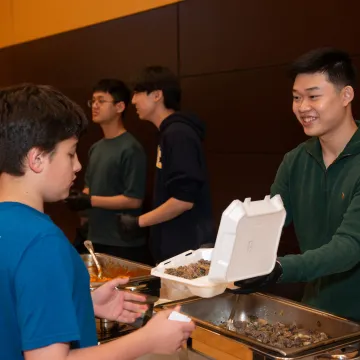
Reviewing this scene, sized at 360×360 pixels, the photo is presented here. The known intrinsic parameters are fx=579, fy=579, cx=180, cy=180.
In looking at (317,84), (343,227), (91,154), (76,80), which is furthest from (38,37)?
(343,227)

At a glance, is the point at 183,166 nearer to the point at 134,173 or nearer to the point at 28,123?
the point at 134,173

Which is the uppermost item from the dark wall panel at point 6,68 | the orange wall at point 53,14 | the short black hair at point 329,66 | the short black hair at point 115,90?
the orange wall at point 53,14

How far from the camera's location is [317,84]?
174 centimetres

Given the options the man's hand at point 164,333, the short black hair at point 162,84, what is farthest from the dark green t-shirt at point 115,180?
the man's hand at point 164,333

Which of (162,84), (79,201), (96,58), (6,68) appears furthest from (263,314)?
(6,68)

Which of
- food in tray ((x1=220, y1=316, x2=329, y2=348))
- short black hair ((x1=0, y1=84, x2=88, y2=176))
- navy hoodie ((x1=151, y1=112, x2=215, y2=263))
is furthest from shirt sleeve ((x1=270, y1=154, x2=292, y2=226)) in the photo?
short black hair ((x1=0, y1=84, x2=88, y2=176))

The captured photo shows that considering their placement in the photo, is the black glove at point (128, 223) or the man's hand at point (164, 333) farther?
the black glove at point (128, 223)

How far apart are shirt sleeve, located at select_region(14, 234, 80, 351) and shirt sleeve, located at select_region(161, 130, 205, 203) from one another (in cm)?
155

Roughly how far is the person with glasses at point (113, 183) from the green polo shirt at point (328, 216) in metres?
1.15

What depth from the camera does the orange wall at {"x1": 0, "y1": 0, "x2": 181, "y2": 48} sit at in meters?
3.81

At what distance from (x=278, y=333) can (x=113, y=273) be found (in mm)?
926

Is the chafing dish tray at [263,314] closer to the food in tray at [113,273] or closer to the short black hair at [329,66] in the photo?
the food in tray at [113,273]

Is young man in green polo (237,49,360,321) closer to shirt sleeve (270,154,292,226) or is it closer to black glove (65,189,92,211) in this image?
shirt sleeve (270,154,292,226)

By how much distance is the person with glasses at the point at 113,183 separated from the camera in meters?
2.93
